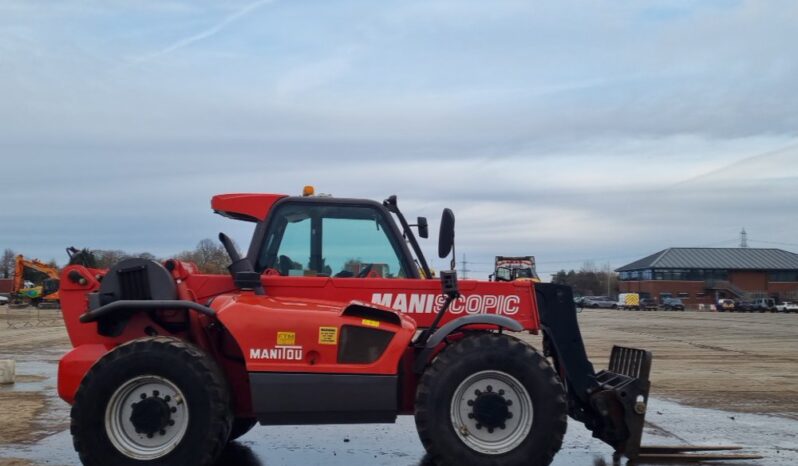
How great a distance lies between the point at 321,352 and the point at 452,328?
1.07m

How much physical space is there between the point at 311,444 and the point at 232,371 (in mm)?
1959

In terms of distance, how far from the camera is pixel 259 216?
681 cm

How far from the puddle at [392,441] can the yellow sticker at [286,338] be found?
1760 millimetres

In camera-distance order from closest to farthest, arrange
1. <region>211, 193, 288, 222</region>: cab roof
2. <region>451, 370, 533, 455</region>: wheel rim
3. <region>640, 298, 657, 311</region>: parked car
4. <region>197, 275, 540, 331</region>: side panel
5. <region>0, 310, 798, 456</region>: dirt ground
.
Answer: <region>451, 370, 533, 455</region>: wheel rim < <region>197, 275, 540, 331</region>: side panel < <region>211, 193, 288, 222</region>: cab roof < <region>0, 310, 798, 456</region>: dirt ground < <region>640, 298, 657, 311</region>: parked car

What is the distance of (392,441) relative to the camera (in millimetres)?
8164

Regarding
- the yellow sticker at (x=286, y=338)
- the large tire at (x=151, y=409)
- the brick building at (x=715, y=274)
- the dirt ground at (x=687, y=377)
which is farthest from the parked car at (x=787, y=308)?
the large tire at (x=151, y=409)

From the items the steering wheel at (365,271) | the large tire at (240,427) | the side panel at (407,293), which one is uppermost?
the steering wheel at (365,271)

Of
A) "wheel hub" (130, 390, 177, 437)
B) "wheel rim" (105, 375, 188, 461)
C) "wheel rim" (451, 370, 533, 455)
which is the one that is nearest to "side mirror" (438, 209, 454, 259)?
"wheel rim" (451, 370, 533, 455)

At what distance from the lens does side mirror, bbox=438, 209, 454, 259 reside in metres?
6.16

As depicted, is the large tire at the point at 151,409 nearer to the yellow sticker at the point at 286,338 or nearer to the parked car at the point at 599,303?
the yellow sticker at the point at 286,338

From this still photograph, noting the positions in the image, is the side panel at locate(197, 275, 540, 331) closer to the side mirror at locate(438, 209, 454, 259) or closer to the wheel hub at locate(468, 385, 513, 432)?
the side mirror at locate(438, 209, 454, 259)

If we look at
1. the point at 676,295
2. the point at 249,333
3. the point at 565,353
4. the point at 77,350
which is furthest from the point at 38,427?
the point at 676,295

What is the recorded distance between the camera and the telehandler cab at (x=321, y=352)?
578 centimetres

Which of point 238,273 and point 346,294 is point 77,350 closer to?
point 238,273
